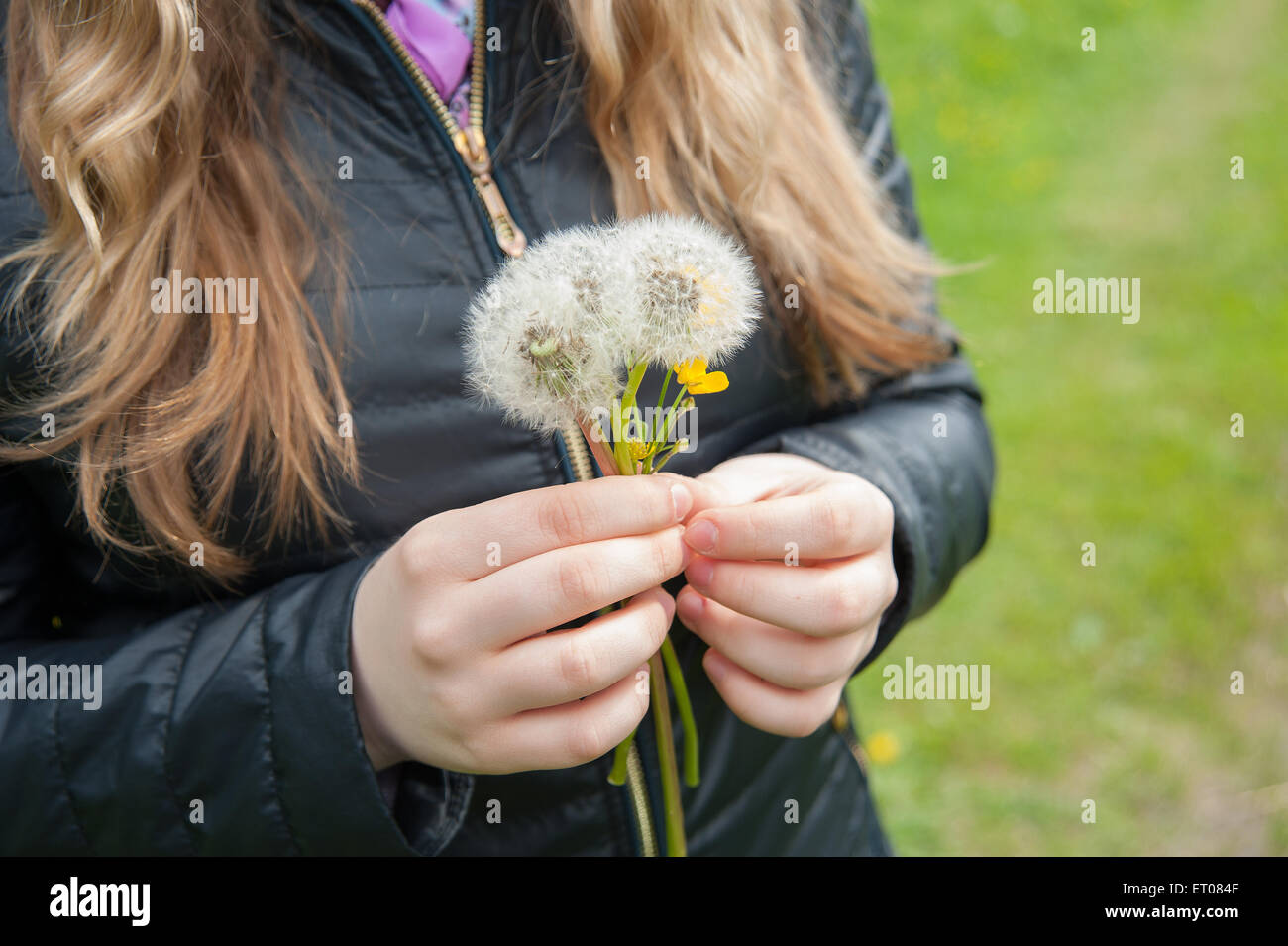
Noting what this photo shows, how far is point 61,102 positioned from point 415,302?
0.46m

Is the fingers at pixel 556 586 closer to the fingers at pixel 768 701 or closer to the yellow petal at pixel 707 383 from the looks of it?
the yellow petal at pixel 707 383

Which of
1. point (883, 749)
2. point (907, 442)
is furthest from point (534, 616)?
point (883, 749)

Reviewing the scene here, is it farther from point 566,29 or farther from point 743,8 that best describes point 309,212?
point 743,8

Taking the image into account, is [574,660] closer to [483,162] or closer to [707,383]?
[707,383]

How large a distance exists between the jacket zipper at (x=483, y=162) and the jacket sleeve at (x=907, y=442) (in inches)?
15.2

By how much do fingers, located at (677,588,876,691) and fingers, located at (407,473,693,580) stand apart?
0.21 meters

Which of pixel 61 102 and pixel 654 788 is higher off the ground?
pixel 61 102

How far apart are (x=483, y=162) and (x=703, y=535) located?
1.94ft

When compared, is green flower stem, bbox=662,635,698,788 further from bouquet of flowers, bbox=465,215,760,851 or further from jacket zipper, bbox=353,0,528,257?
jacket zipper, bbox=353,0,528,257

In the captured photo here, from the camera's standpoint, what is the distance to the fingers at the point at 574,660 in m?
1.01

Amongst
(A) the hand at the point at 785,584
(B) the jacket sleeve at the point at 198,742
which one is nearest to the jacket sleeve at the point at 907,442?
(A) the hand at the point at 785,584

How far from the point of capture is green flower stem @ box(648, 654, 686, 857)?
3.73 ft
